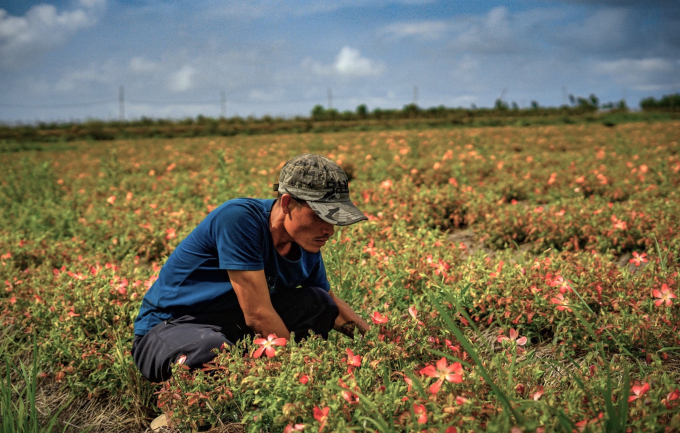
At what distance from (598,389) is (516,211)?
8.76ft

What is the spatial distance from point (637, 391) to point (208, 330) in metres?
1.60

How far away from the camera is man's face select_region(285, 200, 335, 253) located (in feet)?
6.53

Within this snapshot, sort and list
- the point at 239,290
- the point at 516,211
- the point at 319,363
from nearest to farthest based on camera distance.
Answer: the point at 319,363
the point at 239,290
the point at 516,211

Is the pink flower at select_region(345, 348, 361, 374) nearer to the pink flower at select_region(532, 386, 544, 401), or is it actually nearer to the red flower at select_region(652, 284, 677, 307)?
the pink flower at select_region(532, 386, 544, 401)

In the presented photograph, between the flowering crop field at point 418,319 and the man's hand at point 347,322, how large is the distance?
0.13 meters

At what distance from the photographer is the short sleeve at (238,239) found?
6.43ft

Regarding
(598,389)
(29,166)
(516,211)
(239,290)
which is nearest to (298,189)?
(239,290)

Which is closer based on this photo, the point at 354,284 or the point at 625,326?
the point at 625,326

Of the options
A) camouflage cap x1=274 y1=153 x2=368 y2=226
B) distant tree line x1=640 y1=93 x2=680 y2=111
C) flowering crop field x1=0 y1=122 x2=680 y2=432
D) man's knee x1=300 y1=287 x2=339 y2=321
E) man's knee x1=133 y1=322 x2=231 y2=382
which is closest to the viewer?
flowering crop field x1=0 y1=122 x2=680 y2=432

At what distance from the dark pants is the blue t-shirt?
0.06 meters

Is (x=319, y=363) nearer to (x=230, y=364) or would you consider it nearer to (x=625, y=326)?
(x=230, y=364)

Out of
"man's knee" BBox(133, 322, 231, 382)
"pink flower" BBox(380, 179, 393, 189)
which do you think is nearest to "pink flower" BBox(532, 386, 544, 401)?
"man's knee" BBox(133, 322, 231, 382)

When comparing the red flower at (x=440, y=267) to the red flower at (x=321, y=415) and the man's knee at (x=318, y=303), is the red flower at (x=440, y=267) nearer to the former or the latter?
the man's knee at (x=318, y=303)

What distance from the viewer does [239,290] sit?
1.99 meters
